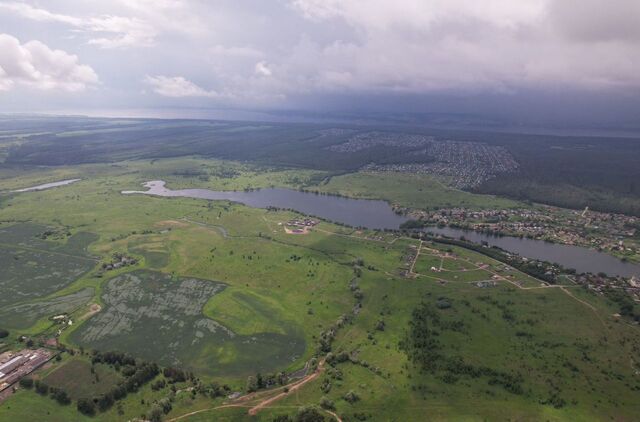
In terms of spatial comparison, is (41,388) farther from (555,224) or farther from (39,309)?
(555,224)

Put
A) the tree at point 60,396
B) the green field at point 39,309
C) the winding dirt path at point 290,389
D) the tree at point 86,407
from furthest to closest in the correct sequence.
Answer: the green field at point 39,309 → the tree at point 60,396 → the winding dirt path at point 290,389 → the tree at point 86,407

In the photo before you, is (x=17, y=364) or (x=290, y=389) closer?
(x=290, y=389)

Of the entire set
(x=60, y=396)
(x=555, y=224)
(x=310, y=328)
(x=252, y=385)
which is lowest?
(x=60, y=396)

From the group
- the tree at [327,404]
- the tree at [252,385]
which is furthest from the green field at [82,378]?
the tree at [327,404]

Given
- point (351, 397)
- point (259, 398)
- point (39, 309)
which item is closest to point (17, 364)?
point (39, 309)

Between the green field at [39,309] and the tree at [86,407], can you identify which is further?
the green field at [39,309]

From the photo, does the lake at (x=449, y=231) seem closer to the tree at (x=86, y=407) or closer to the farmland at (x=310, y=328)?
the farmland at (x=310, y=328)

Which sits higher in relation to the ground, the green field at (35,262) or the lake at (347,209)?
the lake at (347,209)

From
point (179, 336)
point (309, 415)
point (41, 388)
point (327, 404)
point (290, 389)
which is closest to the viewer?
point (309, 415)

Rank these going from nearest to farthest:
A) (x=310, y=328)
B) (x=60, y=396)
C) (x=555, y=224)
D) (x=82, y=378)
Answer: (x=60, y=396), (x=82, y=378), (x=310, y=328), (x=555, y=224)

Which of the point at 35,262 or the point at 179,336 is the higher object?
the point at 35,262

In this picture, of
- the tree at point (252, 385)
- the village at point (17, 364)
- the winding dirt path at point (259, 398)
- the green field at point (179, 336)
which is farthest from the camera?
the green field at point (179, 336)

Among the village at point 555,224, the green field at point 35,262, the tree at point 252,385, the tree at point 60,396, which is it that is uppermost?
the village at point 555,224
